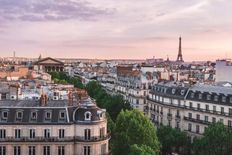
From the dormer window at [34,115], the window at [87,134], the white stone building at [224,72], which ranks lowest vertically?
the window at [87,134]

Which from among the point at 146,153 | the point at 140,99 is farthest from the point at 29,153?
the point at 140,99

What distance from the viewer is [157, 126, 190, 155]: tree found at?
209ft

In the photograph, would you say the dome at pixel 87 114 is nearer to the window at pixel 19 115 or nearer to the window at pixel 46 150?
the window at pixel 46 150

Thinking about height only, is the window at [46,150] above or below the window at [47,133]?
below

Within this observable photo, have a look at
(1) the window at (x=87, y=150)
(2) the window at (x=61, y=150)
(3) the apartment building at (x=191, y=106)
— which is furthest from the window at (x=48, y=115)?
(3) the apartment building at (x=191, y=106)

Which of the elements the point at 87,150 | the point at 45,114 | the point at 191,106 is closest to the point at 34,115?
the point at 45,114

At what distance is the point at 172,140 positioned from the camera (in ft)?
208

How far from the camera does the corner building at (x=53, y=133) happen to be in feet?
160

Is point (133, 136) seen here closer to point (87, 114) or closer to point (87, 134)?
point (87, 134)

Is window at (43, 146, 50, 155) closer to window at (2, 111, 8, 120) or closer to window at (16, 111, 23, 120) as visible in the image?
window at (16, 111, 23, 120)

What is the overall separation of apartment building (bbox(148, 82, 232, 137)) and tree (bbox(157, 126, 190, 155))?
4.42 m

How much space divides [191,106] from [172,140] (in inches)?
427

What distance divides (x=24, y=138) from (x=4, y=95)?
17502mm

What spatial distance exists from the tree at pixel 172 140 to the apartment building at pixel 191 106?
4421 millimetres
